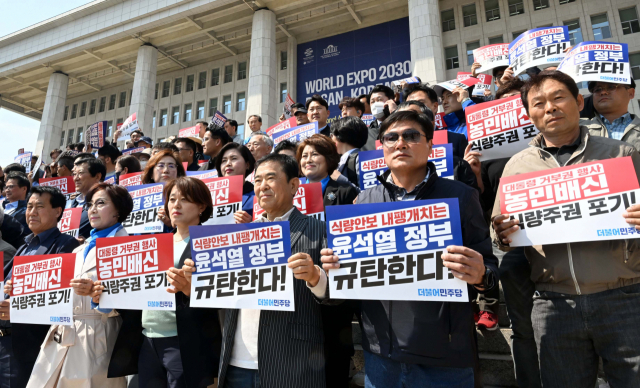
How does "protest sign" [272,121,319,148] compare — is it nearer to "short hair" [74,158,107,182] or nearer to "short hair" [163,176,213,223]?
"short hair" [74,158,107,182]

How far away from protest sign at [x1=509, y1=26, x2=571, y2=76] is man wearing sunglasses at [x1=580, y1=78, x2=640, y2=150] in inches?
71.8

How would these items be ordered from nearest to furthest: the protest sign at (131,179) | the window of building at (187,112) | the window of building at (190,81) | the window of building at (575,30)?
the protest sign at (131,179) → the window of building at (575,30) → the window of building at (187,112) → the window of building at (190,81)

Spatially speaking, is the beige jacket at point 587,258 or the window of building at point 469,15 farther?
the window of building at point 469,15

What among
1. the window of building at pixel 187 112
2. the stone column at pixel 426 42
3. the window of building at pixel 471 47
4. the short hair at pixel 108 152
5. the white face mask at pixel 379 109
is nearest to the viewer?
the white face mask at pixel 379 109

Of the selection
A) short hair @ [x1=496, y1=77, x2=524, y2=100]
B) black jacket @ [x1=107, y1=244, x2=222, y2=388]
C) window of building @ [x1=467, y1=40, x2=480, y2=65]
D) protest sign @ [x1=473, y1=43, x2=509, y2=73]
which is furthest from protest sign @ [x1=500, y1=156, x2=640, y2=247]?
window of building @ [x1=467, y1=40, x2=480, y2=65]

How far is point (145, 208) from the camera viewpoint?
4.87m

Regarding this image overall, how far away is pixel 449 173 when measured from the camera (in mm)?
3438

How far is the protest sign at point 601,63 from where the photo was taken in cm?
373

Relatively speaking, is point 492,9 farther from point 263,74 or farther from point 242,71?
point 242,71

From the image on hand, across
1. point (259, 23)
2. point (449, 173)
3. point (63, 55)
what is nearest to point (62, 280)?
point (449, 173)

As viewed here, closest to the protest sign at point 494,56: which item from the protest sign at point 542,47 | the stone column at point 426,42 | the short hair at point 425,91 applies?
the protest sign at point 542,47

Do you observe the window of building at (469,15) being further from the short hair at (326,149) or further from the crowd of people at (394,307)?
the short hair at (326,149)

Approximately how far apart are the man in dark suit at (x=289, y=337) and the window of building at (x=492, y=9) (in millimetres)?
27819

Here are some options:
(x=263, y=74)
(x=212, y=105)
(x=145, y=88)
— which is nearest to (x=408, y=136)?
(x=263, y=74)
